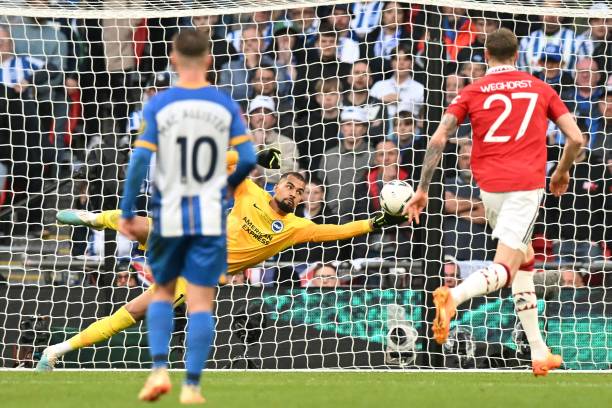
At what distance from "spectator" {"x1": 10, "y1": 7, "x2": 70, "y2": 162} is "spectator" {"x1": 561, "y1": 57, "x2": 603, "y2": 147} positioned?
15.8 feet

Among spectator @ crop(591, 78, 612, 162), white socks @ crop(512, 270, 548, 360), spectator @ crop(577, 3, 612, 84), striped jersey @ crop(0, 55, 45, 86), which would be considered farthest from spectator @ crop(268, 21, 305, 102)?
white socks @ crop(512, 270, 548, 360)

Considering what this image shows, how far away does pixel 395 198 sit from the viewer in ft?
27.1

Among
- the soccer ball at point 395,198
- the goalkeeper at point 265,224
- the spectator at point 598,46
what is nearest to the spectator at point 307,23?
the goalkeeper at point 265,224

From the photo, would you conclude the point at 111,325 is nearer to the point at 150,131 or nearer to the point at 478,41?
the point at 150,131

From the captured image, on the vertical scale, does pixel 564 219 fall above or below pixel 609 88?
below

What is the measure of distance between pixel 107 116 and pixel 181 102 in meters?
5.70

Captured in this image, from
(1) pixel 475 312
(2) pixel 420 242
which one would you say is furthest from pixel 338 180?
(1) pixel 475 312

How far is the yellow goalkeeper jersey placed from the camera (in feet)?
29.0

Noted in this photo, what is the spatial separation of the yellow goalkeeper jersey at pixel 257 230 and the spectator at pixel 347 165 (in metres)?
1.73

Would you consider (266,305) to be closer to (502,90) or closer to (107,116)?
(107,116)

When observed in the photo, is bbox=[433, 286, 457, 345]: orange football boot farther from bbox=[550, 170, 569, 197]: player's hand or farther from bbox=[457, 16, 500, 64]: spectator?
Result: bbox=[457, 16, 500, 64]: spectator

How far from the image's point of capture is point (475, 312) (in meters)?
9.84

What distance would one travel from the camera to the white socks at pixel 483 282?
22.2ft

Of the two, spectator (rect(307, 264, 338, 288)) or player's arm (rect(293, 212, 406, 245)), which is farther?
spectator (rect(307, 264, 338, 288))
